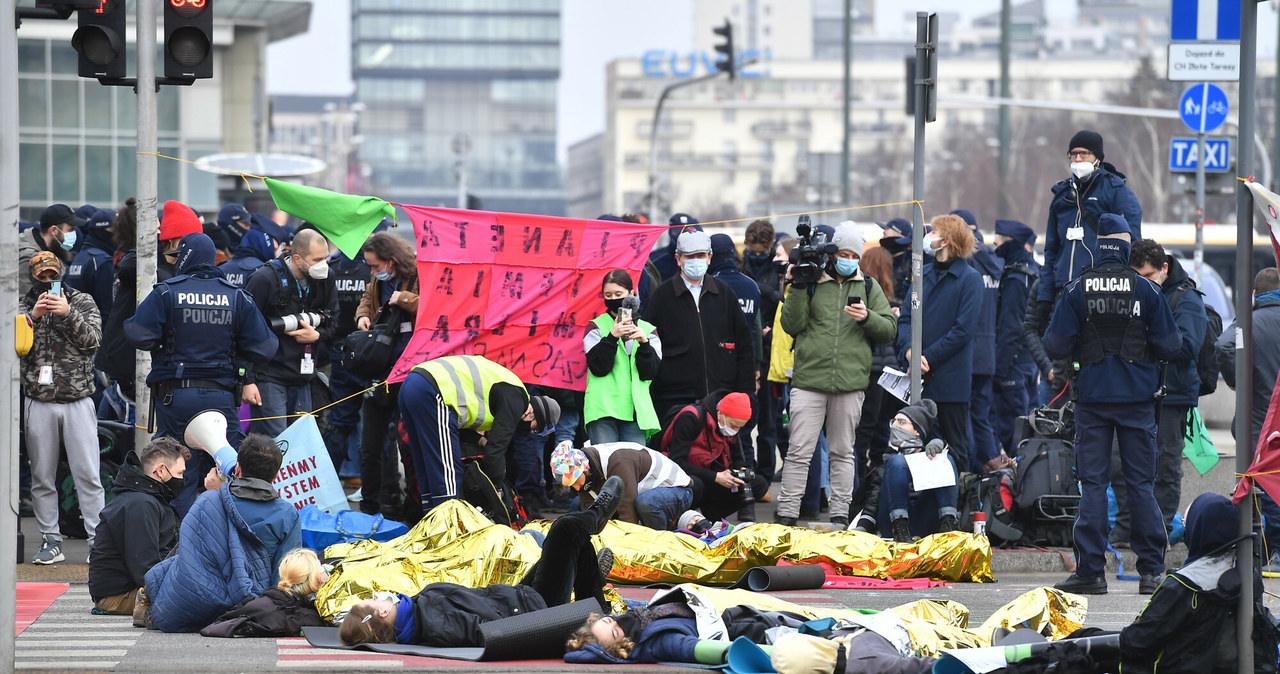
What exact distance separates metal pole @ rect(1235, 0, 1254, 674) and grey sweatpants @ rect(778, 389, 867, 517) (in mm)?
4372

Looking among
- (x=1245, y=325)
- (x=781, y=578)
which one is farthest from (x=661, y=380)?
→ (x=1245, y=325)

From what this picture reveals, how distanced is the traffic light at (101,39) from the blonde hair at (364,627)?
372 cm

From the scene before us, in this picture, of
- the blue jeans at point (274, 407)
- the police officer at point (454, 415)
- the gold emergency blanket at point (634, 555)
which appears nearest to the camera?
the gold emergency blanket at point (634, 555)

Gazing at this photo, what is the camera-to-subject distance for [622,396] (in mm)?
11055

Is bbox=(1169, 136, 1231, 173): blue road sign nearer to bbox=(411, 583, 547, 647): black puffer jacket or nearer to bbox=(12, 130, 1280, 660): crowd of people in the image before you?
bbox=(12, 130, 1280, 660): crowd of people

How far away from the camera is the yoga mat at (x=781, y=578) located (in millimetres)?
9289

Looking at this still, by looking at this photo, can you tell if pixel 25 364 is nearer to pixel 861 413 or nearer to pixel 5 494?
pixel 5 494

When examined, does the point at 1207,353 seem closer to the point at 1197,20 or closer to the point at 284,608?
the point at 1197,20

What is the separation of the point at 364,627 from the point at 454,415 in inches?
96.7

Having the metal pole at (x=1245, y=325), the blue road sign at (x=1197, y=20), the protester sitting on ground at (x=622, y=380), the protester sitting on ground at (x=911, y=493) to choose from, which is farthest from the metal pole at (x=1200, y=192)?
the metal pole at (x=1245, y=325)

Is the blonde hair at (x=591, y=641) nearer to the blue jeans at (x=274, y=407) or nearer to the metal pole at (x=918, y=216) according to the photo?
the metal pole at (x=918, y=216)

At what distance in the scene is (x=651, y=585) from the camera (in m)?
9.45

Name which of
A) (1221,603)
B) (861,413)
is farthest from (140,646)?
(861,413)

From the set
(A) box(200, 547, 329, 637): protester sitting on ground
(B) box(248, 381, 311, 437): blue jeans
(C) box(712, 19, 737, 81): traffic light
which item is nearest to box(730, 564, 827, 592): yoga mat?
(A) box(200, 547, 329, 637): protester sitting on ground
